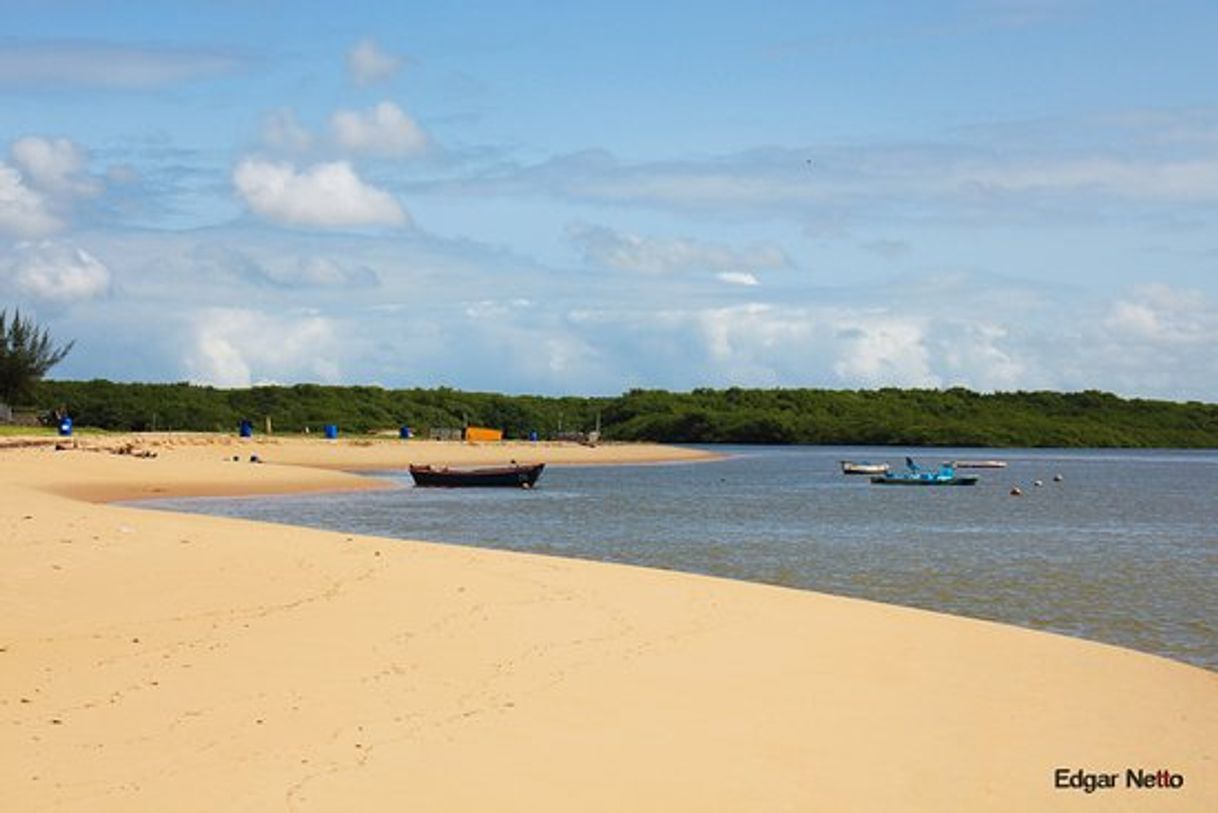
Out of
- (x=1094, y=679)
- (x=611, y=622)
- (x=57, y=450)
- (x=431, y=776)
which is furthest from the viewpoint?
(x=57, y=450)

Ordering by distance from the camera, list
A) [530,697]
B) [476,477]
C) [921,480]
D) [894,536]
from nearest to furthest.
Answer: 1. [530,697]
2. [894,536]
3. [476,477]
4. [921,480]

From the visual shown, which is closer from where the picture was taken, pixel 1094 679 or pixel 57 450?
pixel 1094 679

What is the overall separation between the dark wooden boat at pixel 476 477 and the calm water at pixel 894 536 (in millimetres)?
1579

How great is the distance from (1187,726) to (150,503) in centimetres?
3780

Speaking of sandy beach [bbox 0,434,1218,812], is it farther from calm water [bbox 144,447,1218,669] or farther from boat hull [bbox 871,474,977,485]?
boat hull [bbox 871,474,977,485]

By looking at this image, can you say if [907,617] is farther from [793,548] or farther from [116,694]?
[793,548]

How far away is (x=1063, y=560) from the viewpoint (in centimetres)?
3388

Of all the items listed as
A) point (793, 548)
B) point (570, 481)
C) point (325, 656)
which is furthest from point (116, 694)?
point (570, 481)

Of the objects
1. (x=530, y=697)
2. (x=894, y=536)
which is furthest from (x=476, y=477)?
(x=530, y=697)

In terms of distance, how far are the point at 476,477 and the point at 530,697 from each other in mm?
57862

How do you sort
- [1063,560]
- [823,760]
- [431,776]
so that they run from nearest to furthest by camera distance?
[431,776]
[823,760]
[1063,560]

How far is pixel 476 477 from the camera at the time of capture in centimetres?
6975

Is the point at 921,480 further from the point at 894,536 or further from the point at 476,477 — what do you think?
the point at 894,536

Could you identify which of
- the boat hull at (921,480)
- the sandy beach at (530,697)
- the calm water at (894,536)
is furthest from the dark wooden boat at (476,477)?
the sandy beach at (530,697)
